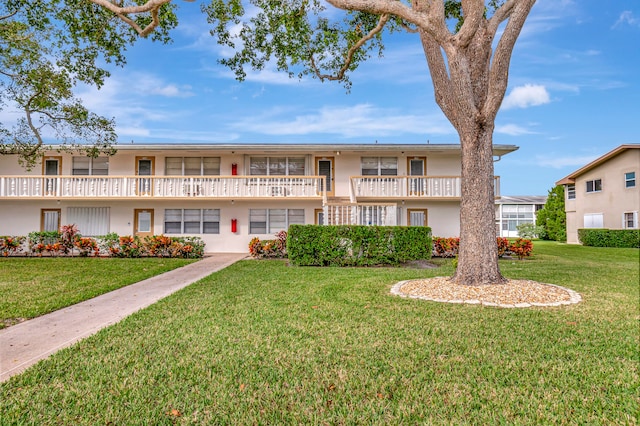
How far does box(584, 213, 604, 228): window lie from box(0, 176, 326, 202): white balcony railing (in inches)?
849

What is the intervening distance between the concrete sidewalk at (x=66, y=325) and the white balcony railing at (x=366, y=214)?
6.92 metres

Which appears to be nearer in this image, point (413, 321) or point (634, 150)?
point (413, 321)

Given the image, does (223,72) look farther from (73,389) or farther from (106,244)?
(73,389)

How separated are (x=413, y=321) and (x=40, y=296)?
6971mm

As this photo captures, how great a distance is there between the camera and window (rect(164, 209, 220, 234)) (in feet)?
61.6

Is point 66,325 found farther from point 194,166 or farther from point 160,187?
point 194,166

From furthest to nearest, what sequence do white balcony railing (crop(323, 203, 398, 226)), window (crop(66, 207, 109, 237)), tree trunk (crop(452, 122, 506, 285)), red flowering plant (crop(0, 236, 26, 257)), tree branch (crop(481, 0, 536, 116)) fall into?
window (crop(66, 207, 109, 237)), red flowering plant (crop(0, 236, 26, 257)), white balcony railing (crop(323, 203, 398, 226)), tree trunk (crop(452, 122, 506, 285)), tree branch (crop(481, 0, 536, 116))

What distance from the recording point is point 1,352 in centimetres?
414

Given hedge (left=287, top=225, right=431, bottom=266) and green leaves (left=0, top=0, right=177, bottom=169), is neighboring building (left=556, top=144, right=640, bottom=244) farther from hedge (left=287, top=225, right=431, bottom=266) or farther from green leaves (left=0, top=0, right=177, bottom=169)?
green leaves (left=0, top=0, right=177, bottom=169)

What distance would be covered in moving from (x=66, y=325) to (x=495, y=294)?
6890 millimetres

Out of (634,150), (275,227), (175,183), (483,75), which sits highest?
(634,150)

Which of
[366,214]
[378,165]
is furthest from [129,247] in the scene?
[378,165]

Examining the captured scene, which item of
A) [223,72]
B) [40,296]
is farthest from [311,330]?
[223,72]

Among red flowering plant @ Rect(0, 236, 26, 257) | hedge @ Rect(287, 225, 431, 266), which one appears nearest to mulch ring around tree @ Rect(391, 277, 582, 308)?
hedge @ Rect(287, 225, 431, 266)
